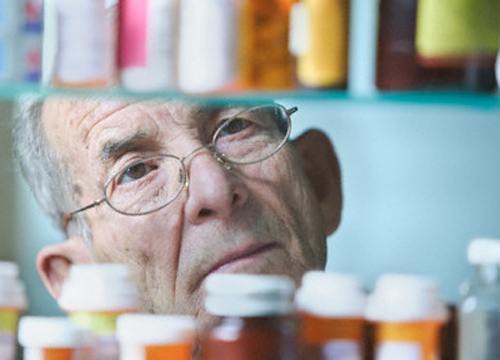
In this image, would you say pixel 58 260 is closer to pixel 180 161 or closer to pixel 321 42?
pixel 180 161

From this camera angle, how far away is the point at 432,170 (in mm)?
1315

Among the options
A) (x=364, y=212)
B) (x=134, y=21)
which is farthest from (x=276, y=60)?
(x=364, y=212)

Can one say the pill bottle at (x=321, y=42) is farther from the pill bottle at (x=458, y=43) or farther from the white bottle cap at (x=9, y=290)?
the white bottle cap at (x=9, y=290)

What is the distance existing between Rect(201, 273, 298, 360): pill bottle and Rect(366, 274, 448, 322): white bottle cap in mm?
112

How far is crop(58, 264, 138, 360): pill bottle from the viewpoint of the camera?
1.14 meters

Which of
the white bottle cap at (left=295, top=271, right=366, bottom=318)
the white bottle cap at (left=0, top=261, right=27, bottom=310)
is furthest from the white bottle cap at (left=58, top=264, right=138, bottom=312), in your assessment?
the white bottle cap at (left=295, top=271, right=366, bottom=318)

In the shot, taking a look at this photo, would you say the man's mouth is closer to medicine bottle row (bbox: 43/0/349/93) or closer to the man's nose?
the man's nose

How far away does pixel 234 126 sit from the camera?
1.36 meters

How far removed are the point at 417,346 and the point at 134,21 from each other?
508 millimetres

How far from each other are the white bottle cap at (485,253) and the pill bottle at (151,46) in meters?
0.41

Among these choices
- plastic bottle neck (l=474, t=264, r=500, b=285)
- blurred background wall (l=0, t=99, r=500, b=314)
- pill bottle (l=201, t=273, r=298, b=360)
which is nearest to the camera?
pill bottle (l=201, t=273, r=298, b=360)

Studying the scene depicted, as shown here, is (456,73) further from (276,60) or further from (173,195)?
(173,195)

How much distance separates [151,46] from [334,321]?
0.39 m

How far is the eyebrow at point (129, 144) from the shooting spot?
53.4 inches
